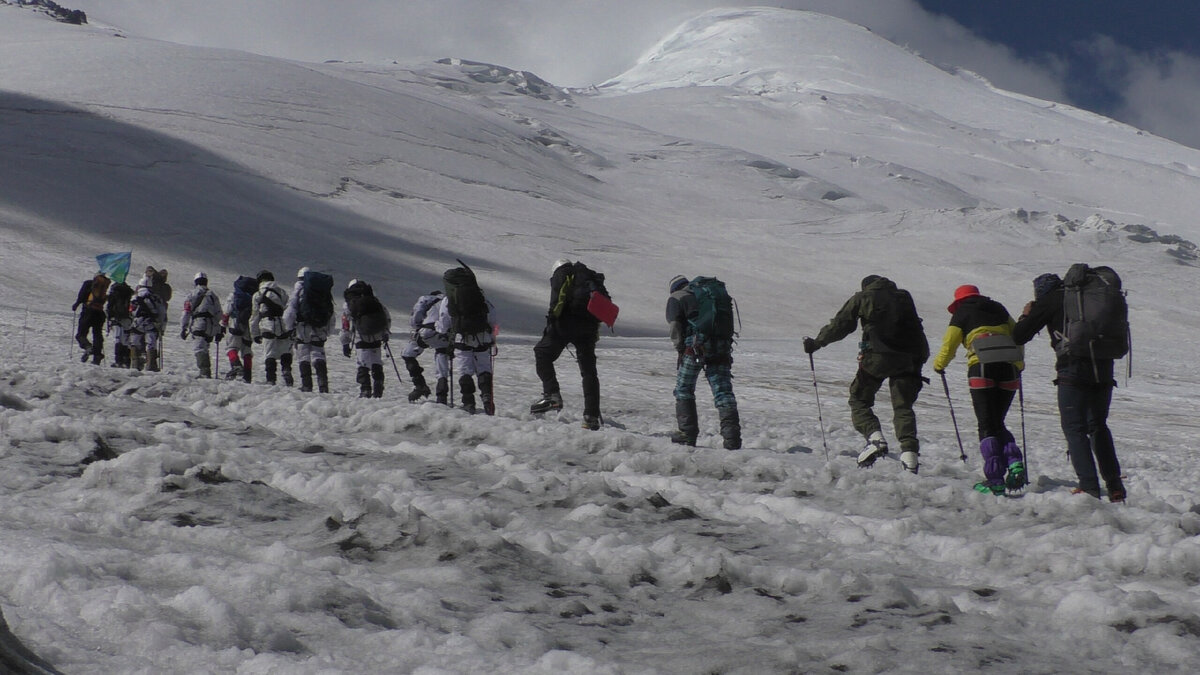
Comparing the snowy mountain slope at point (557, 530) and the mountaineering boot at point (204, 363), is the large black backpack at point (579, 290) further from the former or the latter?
the mountaineering boot at point (204, 363)

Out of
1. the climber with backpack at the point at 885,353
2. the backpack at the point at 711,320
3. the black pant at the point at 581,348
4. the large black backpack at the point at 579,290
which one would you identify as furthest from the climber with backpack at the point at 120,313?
the climber with backpack at the point at 885,353

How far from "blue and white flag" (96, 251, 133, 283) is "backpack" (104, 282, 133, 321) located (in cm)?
195

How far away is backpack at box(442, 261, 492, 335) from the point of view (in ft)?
39.6

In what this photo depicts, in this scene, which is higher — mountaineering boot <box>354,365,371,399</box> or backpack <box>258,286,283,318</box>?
backpack <box>258,286,283,318</box>

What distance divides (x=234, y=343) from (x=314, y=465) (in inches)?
347

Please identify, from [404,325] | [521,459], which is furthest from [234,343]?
[404,325]

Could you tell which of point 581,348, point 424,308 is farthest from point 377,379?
point 581,348

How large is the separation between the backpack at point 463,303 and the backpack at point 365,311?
238 centimetres

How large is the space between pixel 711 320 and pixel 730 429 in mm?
1080

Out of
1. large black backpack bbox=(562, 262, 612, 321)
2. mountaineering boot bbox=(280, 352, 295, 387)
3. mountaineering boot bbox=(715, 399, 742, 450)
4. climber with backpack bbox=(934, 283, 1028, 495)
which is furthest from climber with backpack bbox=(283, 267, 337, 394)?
climber with backpack bbox=(934, 283, 1028, 495)

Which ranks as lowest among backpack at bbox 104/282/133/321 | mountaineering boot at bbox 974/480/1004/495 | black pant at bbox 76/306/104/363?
mountaineering boot at bbox 974/480/1004/495

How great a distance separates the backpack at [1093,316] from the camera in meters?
7.26

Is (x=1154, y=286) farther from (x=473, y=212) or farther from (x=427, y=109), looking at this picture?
(x=427, y=109)

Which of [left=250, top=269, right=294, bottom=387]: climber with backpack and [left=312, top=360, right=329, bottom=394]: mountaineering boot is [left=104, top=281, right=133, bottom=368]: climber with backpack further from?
[left=312, top=360, right=329, bottom=394]: mountaineering boot
